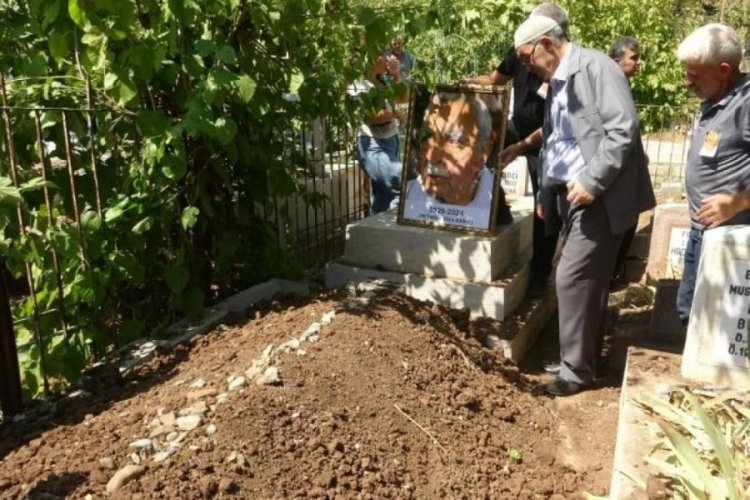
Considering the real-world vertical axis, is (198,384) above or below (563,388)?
above

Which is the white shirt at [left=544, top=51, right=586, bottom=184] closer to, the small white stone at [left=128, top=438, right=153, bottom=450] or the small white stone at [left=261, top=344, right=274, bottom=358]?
the small white stone at [left=261, top=344, right=274, bottom=358]

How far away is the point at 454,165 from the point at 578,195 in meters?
1.42

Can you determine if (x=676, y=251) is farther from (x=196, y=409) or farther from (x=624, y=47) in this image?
(x=196, y=409)

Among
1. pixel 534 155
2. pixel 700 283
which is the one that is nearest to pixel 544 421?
pixel 700 283

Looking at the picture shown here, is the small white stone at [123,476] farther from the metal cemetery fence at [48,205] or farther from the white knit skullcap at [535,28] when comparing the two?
the white knit skullcap at [535,28]

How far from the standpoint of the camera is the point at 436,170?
4961mm

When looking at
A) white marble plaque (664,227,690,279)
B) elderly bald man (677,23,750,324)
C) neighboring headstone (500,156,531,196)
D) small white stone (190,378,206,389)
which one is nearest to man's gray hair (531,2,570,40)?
elderly bald man (677,23,750,324)

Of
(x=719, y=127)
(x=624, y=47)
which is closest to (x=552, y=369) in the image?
(x=719, y=127)

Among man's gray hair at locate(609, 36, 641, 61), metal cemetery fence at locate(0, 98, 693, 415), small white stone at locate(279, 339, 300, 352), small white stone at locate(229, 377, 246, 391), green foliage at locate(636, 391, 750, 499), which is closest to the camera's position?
green foliage at locate(636, 391, 750, 499)

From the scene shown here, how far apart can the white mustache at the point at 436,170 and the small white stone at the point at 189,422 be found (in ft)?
8.79

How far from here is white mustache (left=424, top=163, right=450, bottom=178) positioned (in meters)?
4.93

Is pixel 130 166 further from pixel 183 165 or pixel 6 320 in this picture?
pixel 6 320

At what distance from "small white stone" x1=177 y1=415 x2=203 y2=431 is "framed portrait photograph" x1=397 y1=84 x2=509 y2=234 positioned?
2498 mm

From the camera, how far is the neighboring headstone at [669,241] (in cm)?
545
